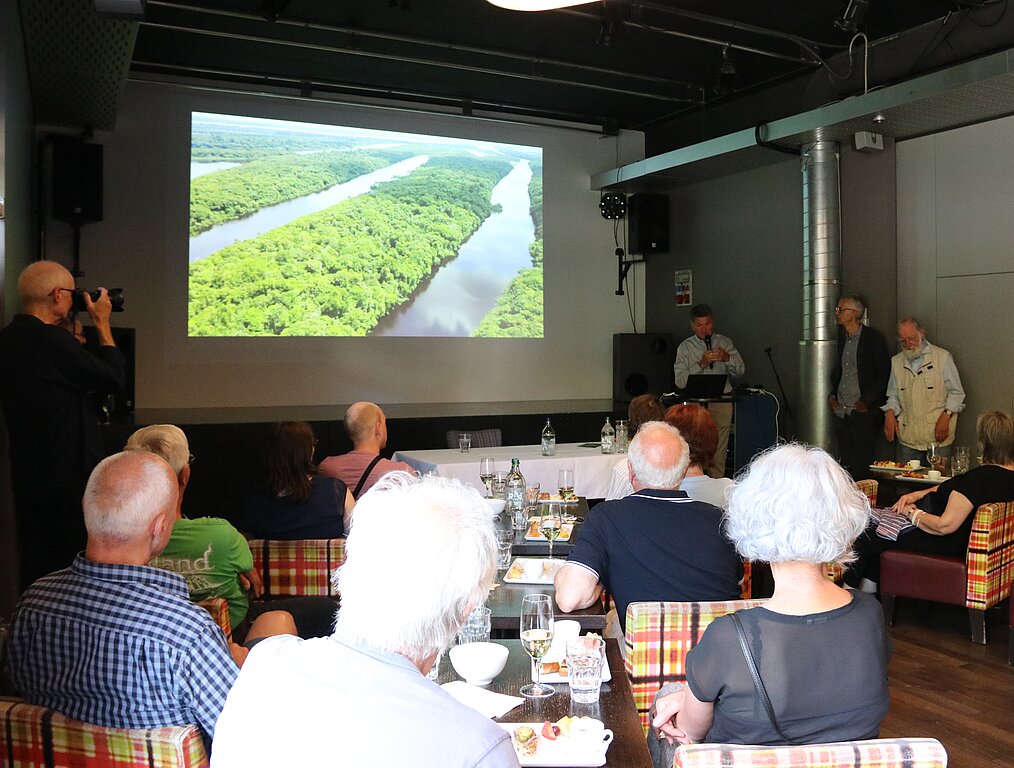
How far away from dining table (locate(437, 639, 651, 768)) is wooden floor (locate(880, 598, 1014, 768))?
78.1 inches

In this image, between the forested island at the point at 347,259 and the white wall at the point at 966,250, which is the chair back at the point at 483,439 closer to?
the forested island at the point at 347,259

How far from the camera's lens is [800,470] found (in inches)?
74.3

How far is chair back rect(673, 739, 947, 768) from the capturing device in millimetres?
1340

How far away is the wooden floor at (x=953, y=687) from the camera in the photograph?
3.36m

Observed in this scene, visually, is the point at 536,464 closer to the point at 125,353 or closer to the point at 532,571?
the point at 532,571

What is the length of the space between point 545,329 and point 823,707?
8.41m

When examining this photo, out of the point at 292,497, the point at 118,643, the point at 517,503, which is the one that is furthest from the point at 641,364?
the point at 118,643

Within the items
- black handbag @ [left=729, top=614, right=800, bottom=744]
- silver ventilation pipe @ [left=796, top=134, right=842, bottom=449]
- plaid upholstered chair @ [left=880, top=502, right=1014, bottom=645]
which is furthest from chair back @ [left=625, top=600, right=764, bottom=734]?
silver ventilation pipe @ [left=796, top=134, right=842, bottom=449]

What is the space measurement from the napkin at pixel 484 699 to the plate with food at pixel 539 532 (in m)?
1.63

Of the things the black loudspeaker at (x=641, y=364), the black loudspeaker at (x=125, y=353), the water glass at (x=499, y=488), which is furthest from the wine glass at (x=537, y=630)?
the black loudspeaker at (x=641, y=364)

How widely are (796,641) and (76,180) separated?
7309 millimetres

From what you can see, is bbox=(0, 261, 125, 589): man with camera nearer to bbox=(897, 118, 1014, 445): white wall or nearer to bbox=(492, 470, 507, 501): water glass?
bbox=(492, 470, 507, 501): water glass

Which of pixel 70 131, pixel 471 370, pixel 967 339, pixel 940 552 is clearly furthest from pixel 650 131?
pixel 940 552

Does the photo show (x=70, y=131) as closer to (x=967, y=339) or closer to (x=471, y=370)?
(x=471, y=370)
